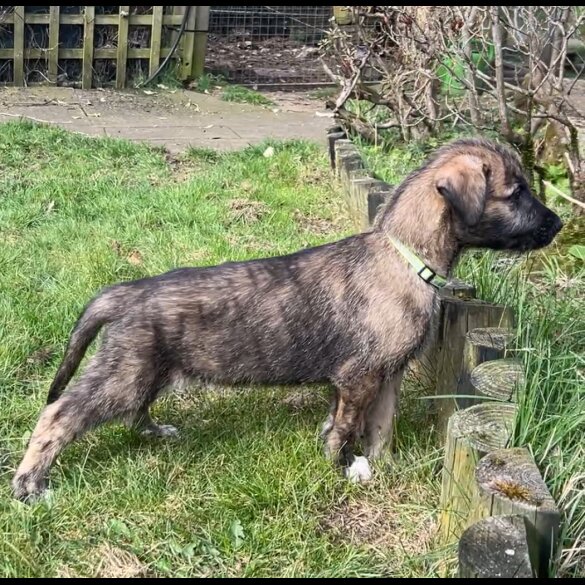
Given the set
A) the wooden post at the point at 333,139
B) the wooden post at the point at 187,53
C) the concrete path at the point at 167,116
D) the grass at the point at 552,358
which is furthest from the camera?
the wooden post at the point at 187,53

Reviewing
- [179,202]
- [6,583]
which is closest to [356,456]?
[6,583]

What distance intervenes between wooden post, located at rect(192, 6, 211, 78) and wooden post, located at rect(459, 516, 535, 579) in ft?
36.0

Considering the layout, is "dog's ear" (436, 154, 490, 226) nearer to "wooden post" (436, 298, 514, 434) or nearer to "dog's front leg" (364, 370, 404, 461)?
"wooden post" (436, 298, 514, 434)

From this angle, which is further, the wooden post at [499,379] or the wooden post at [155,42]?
the wooden post at [155,42]

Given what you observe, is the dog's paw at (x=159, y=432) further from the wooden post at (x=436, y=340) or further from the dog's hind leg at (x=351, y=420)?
the wooden post at (x=436, y=340)

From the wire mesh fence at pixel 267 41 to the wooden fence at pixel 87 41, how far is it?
6.79 ft

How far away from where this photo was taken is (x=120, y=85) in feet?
39.0

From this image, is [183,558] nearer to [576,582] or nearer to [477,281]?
[576,582]

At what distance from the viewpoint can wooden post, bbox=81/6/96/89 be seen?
11480mm

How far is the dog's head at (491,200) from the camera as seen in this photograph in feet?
11.8

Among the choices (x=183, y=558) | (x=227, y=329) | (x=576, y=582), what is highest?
(x=227, y=329)

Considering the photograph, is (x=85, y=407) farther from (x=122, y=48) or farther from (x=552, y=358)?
(x=122, y=48)

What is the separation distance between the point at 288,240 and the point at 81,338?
2.86 metres

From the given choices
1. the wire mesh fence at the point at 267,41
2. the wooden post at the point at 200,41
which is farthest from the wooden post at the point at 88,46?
the wire mesh fence at the point at 267,41
